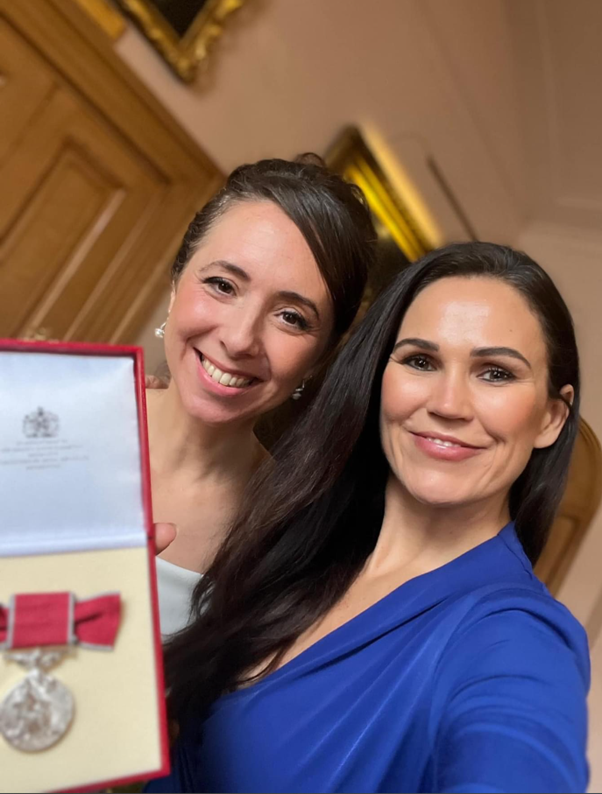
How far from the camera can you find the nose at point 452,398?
683 mm

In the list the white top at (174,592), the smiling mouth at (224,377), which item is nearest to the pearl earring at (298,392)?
the smiling mouth at (224,377)

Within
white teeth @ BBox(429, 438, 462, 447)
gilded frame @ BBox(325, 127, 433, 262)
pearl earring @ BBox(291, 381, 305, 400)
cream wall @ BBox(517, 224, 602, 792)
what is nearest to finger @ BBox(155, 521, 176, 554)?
white teeth @ BBox(429, 438, 462, 447)

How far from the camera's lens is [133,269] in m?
1.46

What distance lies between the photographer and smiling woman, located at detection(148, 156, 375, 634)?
2.87 ft

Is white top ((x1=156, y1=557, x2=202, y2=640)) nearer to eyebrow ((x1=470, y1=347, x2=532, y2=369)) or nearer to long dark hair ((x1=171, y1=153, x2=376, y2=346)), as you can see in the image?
long dark hair ((x1=171, y1=153, x2=376, y2=346))

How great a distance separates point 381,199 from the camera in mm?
1767

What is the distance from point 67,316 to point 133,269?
19 centimetres

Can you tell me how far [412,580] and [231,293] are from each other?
0.49 metres

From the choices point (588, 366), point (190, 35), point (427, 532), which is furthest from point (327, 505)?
point (190, 35)

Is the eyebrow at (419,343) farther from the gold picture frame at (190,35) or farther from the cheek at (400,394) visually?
the gold picture frame at (190,35)

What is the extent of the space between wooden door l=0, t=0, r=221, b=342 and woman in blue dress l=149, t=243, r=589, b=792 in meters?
0.73

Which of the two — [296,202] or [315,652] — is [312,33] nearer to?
[296,202]

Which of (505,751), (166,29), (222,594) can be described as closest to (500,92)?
(166,29)

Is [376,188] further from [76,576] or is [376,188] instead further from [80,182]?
[76,576]
